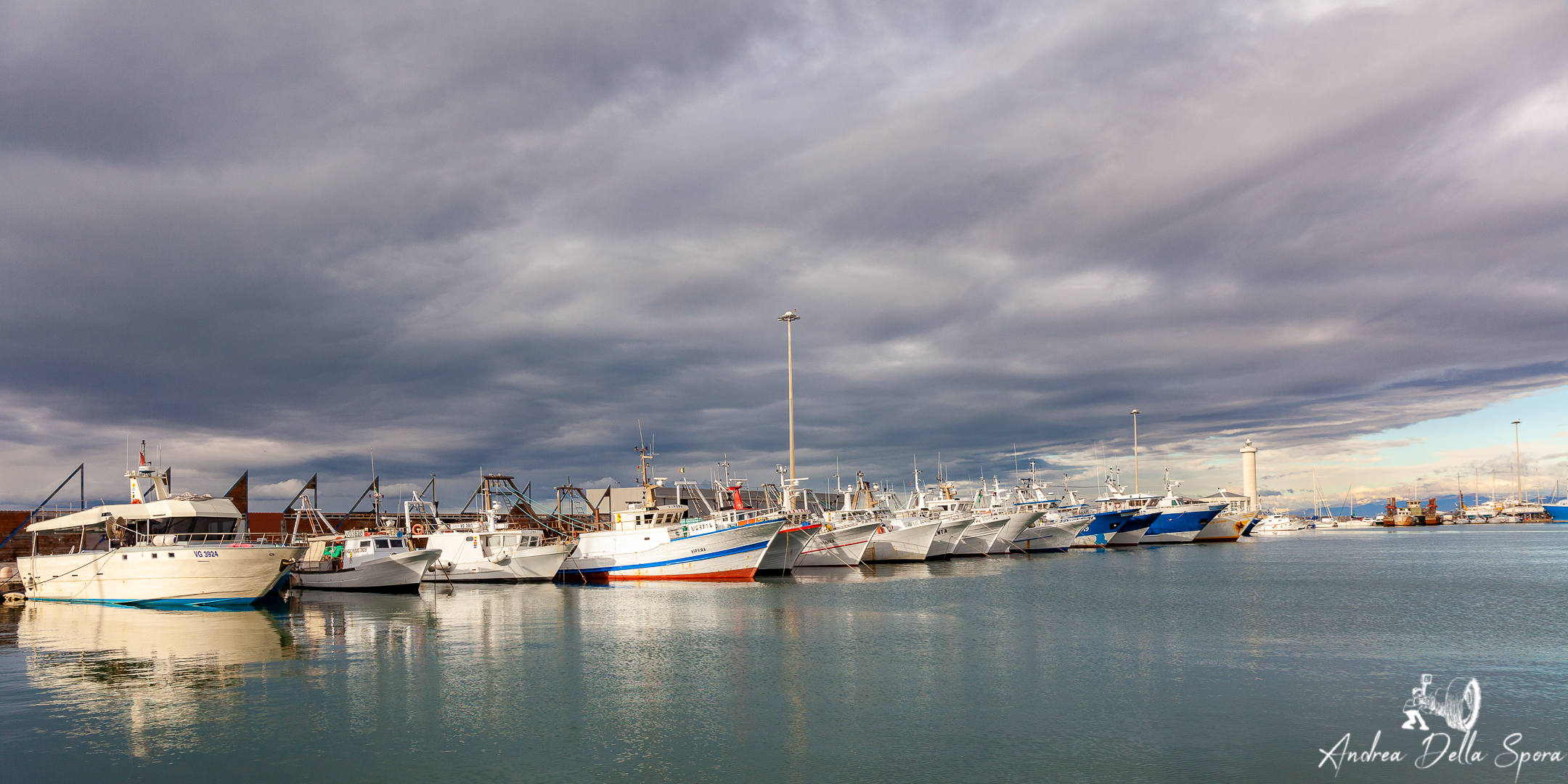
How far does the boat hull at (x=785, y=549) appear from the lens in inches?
2429

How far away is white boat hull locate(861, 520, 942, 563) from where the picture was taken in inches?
3118

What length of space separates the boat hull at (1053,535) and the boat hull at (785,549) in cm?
4117

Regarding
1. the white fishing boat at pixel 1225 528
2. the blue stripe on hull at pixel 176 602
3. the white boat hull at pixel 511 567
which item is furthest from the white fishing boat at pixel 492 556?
the white fishing boat at pixel 1225 528

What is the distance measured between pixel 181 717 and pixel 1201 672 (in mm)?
25610

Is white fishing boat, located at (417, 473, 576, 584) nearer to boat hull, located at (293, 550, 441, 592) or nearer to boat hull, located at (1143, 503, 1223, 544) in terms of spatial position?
boat hull, located at (293, 550, 441, 592)

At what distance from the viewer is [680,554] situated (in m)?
57.6

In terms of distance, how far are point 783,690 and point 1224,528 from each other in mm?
130452

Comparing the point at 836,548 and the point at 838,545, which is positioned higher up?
the point at 838,545

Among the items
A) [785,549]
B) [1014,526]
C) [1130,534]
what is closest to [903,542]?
[1014,526]

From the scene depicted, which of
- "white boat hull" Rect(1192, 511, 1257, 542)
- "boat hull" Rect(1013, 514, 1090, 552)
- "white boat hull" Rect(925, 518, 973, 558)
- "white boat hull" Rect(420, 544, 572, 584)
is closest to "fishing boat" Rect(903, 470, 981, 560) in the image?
"white boat hull" Rect(925, 518, 973, 558)

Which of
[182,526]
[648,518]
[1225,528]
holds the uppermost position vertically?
[182,526]

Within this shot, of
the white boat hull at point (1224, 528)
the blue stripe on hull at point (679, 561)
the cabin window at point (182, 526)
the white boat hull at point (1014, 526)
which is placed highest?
the cabin window at point (182, 526)

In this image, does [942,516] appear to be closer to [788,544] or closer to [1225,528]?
[788,544]

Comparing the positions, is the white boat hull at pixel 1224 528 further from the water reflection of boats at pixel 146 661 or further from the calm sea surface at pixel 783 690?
the water reflection of boats at pixel 146 661
